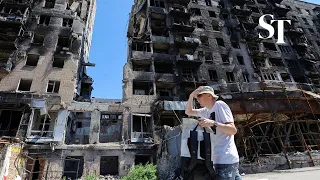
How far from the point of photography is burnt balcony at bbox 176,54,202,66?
28.2m

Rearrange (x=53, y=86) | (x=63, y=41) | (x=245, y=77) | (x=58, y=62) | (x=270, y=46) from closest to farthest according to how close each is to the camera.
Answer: (x=53, y=86) → (x=58, y=62) → (x=63, y=41) → (x=245, y=77) → (x=270, y=46)

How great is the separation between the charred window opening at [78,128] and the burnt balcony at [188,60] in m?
14.7

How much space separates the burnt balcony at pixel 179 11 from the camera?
32.7 metres

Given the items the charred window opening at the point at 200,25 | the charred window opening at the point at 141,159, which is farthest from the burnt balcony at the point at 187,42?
the charred window opening at the point at 141,159

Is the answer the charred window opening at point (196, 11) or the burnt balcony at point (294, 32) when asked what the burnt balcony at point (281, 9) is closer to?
the burnt balcony at point (294, 32)

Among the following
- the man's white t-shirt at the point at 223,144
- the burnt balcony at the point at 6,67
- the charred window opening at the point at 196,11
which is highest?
the charred window opening at the point at 196,11

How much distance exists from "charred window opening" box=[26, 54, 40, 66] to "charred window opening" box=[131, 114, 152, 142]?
13985 millimetres

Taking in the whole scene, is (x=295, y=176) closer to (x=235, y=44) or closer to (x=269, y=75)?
(x=269, y=75)

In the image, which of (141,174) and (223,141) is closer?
(223,141)

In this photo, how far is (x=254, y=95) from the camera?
60.5 ft

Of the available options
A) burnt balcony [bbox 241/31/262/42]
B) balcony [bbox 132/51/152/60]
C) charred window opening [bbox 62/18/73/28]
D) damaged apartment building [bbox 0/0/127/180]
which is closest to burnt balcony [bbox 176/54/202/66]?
balcony [bbox 132/51/152/60]

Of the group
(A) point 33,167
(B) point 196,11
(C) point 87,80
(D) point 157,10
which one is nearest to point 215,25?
(B) point 196,11

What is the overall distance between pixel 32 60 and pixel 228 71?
26671mm

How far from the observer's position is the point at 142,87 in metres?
26.8
